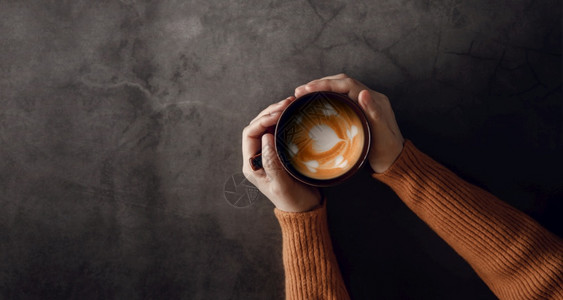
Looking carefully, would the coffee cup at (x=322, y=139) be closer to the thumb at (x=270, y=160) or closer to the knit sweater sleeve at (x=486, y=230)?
the thumb at (x=270, y=160)

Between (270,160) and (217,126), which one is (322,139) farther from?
(217,126)

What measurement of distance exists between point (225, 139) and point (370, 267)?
627 mm

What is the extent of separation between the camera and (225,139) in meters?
1.08

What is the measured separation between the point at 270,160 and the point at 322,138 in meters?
0.15

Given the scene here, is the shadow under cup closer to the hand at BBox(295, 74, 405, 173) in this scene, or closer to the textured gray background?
A: the hand at BBox(295, 74, 405, 173)

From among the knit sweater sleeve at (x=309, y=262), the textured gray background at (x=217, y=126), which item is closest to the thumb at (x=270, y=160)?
the knit sweater sleeve at (x=309, y=262)

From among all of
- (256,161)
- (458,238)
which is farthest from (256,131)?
(458,238)

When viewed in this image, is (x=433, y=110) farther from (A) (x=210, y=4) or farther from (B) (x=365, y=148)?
(A) (x=210, y=4)

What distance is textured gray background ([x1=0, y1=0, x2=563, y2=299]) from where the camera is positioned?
1062 millimetres

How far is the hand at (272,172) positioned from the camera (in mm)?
796

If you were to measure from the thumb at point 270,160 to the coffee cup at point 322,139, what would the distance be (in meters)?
0.02

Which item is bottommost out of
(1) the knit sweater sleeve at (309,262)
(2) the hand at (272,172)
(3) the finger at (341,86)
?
(1) the knit sweater sleeve at (309,262)

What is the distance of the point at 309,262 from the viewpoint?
0.90 metres

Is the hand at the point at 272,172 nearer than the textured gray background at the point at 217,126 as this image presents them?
Yes
